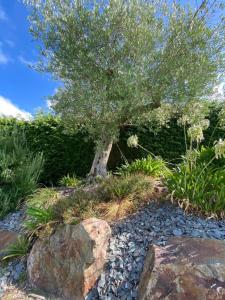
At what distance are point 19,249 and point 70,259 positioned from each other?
117cm

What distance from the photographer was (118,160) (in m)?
9.41

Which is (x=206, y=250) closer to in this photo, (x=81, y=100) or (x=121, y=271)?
(x=121, y=271)

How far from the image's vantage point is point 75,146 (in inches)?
379

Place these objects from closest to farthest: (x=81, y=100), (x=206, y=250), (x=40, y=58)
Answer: (x=206, y=250)
(x=81, y=100)
(x=40, y=58)

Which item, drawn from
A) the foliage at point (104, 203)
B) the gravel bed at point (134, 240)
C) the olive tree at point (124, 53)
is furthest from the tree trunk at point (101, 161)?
the gravel bed at point (134, 240)

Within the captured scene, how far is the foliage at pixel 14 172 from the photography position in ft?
22.6

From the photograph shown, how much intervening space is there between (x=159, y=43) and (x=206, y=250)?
15.9 ft

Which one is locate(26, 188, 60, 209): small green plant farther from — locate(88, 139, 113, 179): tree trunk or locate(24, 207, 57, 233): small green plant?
locate(88, 139, 113, 179): tree trunk

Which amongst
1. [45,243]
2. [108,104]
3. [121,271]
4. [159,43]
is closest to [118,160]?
[108,104]

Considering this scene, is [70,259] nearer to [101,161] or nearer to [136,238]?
[136,238]

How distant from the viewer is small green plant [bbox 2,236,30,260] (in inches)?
199

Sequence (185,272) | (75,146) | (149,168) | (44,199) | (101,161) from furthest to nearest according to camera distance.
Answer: (75,146)
(101,161)
(149,168)
(44,199)
(185,272)

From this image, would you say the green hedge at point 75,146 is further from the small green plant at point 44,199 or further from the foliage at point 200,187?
the foliage at point 200,187

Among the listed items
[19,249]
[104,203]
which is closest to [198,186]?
[104,203]
